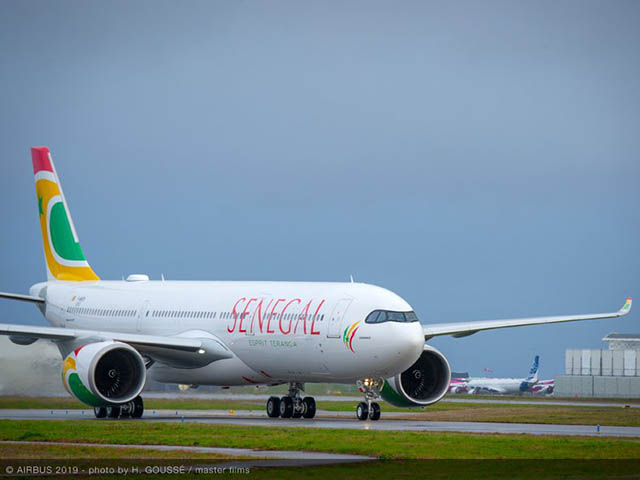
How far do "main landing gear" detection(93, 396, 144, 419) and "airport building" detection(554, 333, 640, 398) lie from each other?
6227 cm

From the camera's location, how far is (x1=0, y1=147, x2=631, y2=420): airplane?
1630 inches

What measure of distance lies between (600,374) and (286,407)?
219 feet

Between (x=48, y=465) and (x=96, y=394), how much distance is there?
57.7ft

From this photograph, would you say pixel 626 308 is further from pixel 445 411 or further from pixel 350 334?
pixel 350 334

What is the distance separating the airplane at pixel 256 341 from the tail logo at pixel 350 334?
43 mm

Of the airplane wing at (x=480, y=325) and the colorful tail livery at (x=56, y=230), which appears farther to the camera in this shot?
the colorful tail livery at (x=56, y=230)

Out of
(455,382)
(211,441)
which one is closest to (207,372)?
(211,441)

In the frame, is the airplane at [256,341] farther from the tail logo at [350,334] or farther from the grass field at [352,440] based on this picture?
the grass field at [352,440]

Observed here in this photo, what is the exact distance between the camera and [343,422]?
137ft

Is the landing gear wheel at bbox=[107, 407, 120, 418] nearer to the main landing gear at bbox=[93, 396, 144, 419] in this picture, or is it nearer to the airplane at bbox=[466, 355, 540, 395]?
the main landing gear at bbox=[93, 396, 144, 419]

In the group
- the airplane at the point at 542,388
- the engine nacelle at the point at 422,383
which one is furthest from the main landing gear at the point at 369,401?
the airplane at the point at 542,388

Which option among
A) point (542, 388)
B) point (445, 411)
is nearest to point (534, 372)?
point (542, 388)

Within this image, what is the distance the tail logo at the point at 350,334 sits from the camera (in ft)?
135

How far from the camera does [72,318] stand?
Result: 55.5 m
